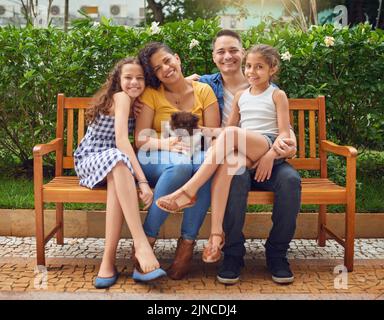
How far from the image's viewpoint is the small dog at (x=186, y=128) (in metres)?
3.85

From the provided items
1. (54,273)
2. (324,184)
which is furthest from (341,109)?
(54,273)

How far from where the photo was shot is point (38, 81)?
197 inches

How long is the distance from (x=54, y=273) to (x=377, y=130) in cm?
325

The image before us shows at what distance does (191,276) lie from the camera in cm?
372

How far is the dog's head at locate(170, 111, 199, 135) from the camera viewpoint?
387 cm

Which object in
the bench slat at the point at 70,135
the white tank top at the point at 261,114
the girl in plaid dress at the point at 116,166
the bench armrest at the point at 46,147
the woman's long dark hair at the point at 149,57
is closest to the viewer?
the girl in plaid dress at the point at 116,166

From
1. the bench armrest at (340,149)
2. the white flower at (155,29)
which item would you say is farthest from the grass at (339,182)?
the white flower at (155,29)

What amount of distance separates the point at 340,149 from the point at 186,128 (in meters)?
1.07

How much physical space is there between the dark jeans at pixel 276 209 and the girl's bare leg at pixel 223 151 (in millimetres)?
146

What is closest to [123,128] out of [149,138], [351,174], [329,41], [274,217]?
[149,138]

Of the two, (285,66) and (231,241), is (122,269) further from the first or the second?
(285,66)

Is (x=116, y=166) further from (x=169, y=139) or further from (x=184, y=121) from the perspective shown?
(x=184, y=121)

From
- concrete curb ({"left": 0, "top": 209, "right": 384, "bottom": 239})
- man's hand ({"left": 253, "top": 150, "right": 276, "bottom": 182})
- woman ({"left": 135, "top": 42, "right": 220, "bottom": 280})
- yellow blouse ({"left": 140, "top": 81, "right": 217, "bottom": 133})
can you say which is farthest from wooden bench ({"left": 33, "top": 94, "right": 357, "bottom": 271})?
yellow blouse ({"left": 140, "top": 81, "right": 217, "bottom": 133})

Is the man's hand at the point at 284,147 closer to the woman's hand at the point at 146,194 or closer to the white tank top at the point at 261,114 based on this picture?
the white tank top at the point at 261,114
